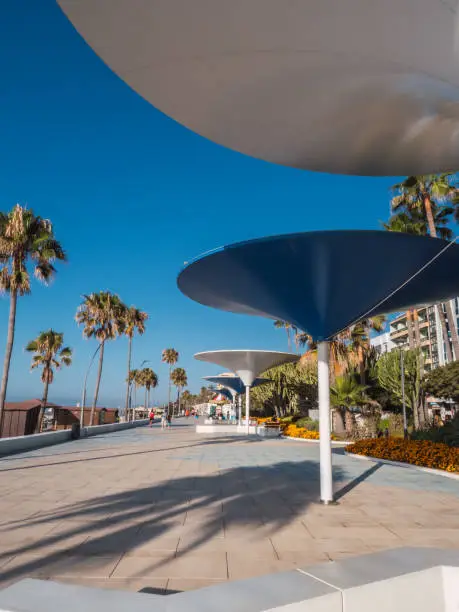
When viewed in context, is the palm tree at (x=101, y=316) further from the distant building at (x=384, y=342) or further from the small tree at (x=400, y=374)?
the distant building at (x=384, y=342)

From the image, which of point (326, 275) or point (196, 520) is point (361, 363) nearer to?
point (326, 275)

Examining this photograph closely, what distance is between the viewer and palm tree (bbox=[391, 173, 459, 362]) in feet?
78.5

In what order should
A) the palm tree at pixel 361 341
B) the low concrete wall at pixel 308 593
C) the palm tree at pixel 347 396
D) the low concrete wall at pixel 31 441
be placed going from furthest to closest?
the palm tree at pixel 361 341, the palm tree at pixel 347 396, the low concrete wall at pixel 31 441, the low concrete wall at pixel 308 593

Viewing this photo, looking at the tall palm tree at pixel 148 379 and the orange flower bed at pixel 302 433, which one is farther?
the tall palm tree at pixel 148 379

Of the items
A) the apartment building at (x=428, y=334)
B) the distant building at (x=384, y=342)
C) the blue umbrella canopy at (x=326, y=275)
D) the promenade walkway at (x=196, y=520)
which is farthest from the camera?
the distant building at (x=384, y=342)

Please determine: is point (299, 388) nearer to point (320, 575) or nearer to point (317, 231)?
point (317, 231)

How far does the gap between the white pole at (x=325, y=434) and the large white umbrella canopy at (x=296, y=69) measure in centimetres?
474

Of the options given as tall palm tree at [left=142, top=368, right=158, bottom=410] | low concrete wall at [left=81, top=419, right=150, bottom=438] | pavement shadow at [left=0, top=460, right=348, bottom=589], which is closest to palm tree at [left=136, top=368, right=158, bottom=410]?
tall palm tree at [left=142, top=368, right=158, bottom=410]

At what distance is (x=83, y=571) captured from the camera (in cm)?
470

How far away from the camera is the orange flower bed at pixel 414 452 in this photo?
469 inches

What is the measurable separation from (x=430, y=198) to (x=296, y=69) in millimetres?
23431

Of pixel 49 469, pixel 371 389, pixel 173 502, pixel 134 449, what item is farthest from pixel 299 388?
pixel 173 502

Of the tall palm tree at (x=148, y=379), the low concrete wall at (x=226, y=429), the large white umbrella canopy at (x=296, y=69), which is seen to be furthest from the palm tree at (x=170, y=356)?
the large white umbrella canopy at (x=296, y=69)

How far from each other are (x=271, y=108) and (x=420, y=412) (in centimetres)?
2725
